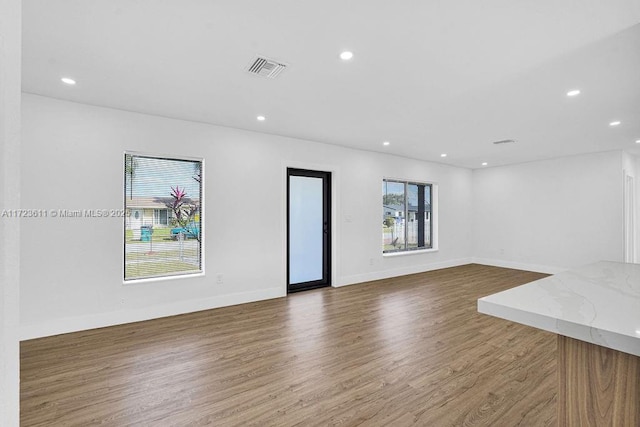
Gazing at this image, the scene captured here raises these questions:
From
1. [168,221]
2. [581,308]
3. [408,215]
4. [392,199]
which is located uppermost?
[392,199]

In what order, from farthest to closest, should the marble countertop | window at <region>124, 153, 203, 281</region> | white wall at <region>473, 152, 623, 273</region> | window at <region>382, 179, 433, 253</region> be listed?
window at <region>382, 179, 433, 253</region>
white wall at <region>473, 152, 623, 273</region>
window at <region>124, 153, 203, 281</region>
the marble countertop

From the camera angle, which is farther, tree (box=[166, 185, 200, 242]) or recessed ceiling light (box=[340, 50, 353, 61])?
tree (box=[166, 185, 200, 242])

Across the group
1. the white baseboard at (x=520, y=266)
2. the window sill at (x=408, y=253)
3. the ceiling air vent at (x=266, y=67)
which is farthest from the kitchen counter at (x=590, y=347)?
the white baseboard at (x=520, y=266)

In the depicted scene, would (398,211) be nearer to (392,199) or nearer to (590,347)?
(392,199)

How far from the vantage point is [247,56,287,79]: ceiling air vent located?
2.44 metres

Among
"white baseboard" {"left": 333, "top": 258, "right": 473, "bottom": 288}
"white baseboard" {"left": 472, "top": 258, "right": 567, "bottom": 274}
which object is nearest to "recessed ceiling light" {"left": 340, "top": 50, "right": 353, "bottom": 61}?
"white baseboard" {"left": 333, "top": 258, "right": 473, "bottom": 288}

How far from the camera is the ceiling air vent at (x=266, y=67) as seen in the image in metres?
2.44

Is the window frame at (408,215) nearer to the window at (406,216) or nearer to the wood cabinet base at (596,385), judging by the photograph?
the window at (406,216)

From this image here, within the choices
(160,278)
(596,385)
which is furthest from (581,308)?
(160,278)

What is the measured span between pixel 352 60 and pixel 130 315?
3.76m

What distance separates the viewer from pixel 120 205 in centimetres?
356

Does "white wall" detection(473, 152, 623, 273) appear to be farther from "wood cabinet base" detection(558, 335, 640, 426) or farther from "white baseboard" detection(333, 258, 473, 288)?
"wood cabinet base" detection(558, 335, 640, 426)

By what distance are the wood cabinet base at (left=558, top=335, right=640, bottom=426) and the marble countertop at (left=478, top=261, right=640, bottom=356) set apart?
129 mm

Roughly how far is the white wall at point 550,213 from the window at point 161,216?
6.98m
